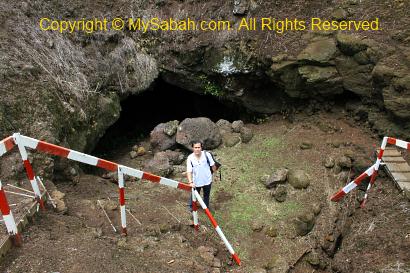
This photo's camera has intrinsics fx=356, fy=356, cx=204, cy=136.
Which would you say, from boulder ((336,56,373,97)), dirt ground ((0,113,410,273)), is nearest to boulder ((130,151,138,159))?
dirt ground ((0,113,410,273))

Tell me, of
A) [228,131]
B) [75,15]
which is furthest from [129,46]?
[228,131]

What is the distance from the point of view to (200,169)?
5.61 metres

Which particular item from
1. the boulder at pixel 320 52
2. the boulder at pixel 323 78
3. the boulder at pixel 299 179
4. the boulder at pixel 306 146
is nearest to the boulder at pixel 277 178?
the boulder at pixel 299 179

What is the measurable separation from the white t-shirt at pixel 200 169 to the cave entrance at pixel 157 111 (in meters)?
4.54

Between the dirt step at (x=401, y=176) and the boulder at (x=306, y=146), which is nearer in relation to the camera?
the dirt step at (x=401, y=176)

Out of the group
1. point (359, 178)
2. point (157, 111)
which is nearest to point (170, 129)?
point (157, 111)

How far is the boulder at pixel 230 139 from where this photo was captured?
339 inches

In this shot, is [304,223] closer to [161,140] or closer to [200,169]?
[200,169]

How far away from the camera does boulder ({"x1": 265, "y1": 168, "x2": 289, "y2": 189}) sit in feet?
23.4

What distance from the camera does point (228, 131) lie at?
29.5 feet

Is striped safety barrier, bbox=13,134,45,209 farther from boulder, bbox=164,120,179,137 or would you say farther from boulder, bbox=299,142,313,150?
boulder, bbox=299,142,313,150

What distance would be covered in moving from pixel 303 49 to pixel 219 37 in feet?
7.21

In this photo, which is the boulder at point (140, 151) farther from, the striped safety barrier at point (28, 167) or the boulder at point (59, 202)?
the striped safety barrier at point (28, 167)

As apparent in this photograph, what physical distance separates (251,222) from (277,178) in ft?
3.90
